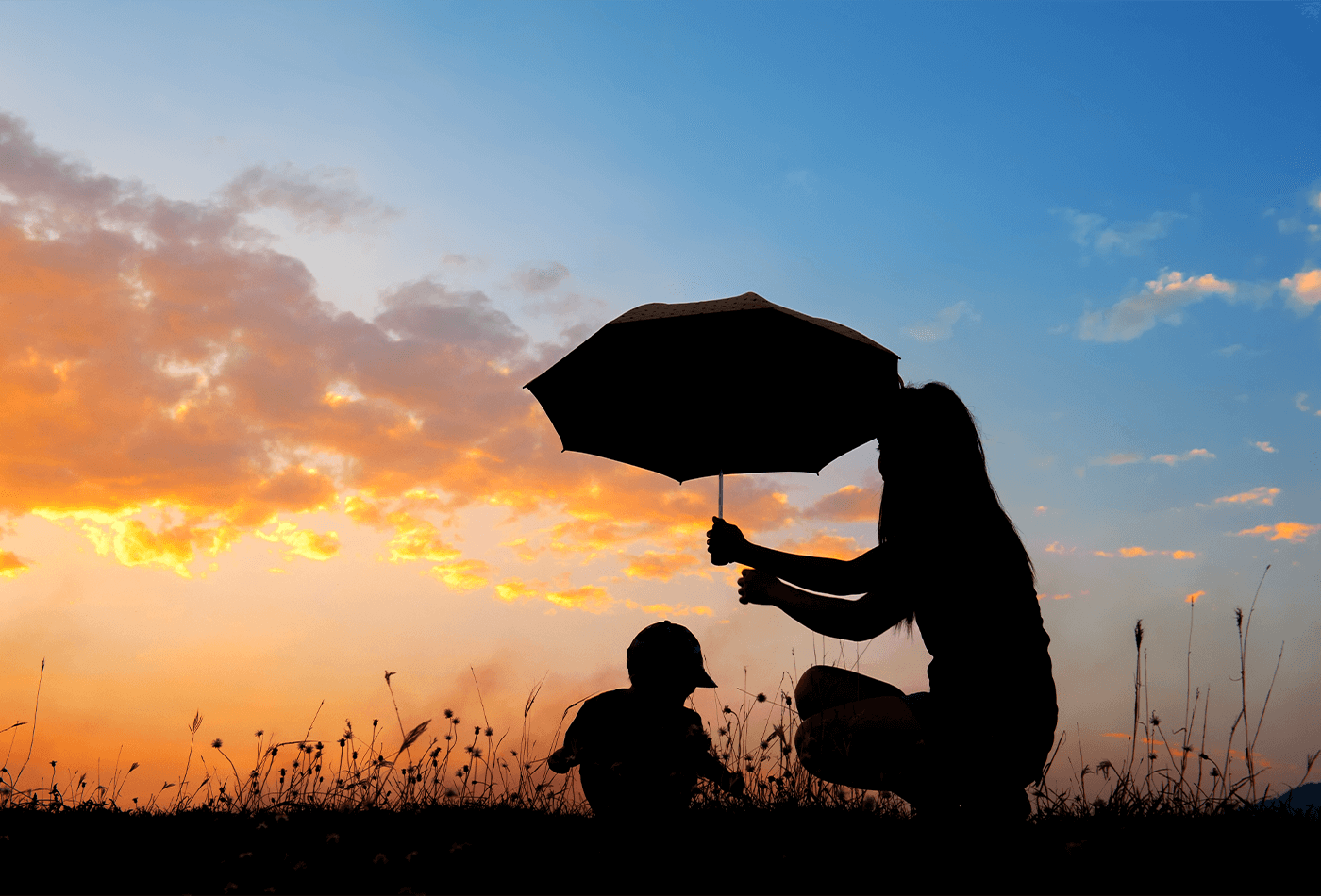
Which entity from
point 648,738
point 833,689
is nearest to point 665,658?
point 648,738

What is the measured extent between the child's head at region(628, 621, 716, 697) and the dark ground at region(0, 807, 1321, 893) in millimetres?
776

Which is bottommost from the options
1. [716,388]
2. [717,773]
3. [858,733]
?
[717,773]

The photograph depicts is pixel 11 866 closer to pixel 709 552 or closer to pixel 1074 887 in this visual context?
pixel 709 552

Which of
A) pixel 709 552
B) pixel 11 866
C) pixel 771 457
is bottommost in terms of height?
pixel 11 866

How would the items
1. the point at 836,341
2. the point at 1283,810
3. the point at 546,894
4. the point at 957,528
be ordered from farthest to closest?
the point at 1283,810, the point at 836,341, the point at 957,528, the point at 546,894

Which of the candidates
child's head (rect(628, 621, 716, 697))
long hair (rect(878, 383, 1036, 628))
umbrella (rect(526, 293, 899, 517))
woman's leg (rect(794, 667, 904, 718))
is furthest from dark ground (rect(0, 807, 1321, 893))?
umbrella (rect(526, 293, 899, 517))

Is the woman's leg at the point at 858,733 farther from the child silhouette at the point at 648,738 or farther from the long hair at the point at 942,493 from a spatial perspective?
the child silhouette at the point at 648,738

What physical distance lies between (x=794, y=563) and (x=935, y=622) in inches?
28.1

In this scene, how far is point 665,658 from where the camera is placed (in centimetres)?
491

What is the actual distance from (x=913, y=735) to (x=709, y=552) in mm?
1317

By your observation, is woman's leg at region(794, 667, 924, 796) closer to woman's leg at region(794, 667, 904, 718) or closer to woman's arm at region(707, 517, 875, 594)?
woman's leg at region(794, 667, 904, 718)

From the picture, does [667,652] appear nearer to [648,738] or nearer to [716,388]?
[648,738]

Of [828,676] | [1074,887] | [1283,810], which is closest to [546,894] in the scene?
[828,676]

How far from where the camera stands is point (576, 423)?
5.68 meters
